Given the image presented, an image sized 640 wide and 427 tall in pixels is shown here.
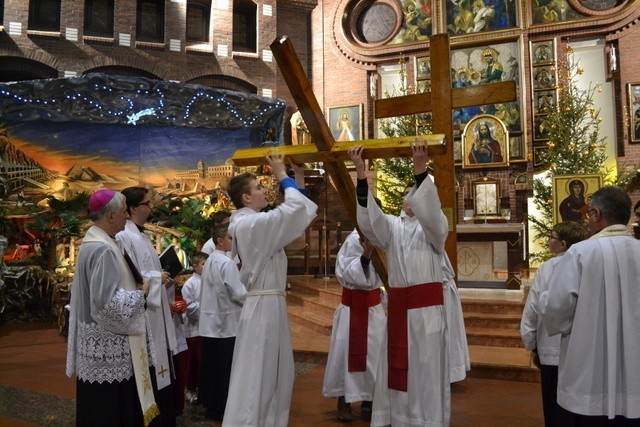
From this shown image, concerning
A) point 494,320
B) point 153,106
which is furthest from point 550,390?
point 153,106

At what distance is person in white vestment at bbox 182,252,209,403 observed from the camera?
5.14 metres

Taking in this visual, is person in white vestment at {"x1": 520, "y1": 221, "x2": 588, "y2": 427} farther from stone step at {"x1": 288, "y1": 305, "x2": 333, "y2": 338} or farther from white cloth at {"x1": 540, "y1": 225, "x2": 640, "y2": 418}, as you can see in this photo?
stone step at {"x1": 288, "y1": 305, "x2": 333, "y2": 338}

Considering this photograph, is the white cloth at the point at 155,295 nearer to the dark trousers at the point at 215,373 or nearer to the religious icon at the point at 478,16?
the dark trousers at the point at 215,373

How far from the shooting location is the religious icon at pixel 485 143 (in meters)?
13.4

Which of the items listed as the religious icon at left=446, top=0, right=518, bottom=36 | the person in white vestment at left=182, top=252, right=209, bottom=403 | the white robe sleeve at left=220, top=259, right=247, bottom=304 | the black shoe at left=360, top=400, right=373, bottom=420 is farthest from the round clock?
the black shoe at left=360, top=400, right=373, bottom=420

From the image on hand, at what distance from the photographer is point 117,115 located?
555 inches

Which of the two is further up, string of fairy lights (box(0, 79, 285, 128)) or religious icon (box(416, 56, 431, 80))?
religious icon (box(416, 56, 431, 80))

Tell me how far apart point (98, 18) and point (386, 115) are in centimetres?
1266

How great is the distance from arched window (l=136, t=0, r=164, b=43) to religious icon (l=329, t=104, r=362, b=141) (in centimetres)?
514

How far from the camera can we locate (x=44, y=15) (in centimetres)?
1445

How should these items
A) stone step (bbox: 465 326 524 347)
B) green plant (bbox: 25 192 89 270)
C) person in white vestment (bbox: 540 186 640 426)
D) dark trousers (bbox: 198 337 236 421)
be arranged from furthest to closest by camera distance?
1. green plant (bbox: 25 192 89 270)
2. stone step (bbox: 465 326 524 347)
3. dark trousers (bbox: 198 337 236 421)
4. person in white vestment (bbox: 540 186 640 426)

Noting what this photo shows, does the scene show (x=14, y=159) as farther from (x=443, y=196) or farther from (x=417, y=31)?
(x=443, y=196)

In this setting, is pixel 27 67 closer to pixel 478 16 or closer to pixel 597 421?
pixel 478 16

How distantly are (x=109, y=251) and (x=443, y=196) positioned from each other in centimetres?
281
